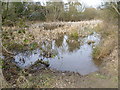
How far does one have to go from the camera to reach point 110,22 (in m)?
6.75

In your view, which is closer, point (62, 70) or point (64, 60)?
point (62, 70)

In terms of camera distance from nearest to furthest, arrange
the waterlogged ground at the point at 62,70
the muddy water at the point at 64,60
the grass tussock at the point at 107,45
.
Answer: the waterlogged ground at the point at 62,70 < the muddy water at the point at 64,60 < the grass tussock at the point at 107,45

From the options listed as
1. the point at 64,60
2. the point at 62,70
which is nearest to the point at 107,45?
the point at 64,60

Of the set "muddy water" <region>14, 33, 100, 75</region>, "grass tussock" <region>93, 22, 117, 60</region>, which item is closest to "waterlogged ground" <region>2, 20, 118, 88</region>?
"muddy water" <region>14, 33, 100, 75</region>

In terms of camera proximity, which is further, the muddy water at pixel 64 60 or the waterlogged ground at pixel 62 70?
the muddy water at pixel 64 60

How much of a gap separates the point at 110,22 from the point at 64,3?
11269 mm

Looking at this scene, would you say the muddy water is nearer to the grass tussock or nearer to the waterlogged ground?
the waterlogged ground

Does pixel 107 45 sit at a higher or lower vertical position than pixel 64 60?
higher

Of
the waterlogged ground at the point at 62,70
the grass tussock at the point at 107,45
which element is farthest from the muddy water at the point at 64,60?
the grass tussock at the point at 107,45

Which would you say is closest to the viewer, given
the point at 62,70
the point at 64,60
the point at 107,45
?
the point at 62,70

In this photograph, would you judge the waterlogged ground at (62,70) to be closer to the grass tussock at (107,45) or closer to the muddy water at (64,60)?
the muddy water at (64,60)

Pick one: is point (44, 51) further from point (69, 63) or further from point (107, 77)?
point (107, 77)

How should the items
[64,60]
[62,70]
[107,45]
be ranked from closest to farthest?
[62,70] → [107,45] → [64,60]

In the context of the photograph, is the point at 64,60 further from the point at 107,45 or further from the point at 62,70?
the point at 107,45
